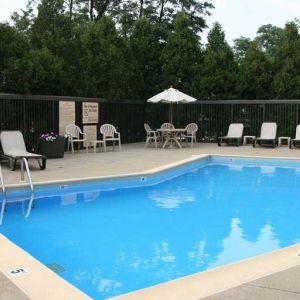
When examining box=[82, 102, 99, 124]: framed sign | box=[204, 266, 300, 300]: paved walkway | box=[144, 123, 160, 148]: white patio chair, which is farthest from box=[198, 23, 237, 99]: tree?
box=[204, 266, 300, 300]: paved walkway

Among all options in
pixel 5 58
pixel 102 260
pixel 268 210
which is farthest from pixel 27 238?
pixel 5 58

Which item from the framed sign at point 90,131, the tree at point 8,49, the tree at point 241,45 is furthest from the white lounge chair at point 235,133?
the tree at point 241,45

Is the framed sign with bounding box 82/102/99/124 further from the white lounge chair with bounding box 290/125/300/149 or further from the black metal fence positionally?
the white lounge chair with bounding box 290/125/300/149

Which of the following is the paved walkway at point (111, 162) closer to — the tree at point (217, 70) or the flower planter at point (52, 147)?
the flower planter at point (52, 147)

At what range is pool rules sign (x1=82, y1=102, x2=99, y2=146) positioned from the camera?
15570mm

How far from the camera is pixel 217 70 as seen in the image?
758 inches

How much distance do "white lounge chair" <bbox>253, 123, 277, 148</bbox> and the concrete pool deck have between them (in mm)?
587

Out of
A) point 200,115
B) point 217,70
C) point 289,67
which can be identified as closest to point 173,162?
point 200,115

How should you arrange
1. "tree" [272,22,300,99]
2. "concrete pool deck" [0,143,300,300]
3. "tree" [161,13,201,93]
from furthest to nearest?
1. "tree" [161,13,201,93]
2. "tree" [272,22,300,99]
3. "concrete pool deck" [0,143,300,300]

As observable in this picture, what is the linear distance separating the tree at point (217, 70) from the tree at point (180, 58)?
19.4 inches

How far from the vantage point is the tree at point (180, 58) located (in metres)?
19.2

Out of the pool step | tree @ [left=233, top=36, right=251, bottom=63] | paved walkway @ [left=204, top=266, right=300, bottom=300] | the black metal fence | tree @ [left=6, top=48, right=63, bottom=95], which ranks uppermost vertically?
tree @ [left=233, top=36, right=251, bottom=63]

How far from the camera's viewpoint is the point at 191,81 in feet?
64.4

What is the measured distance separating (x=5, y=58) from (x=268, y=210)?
30.0ft
